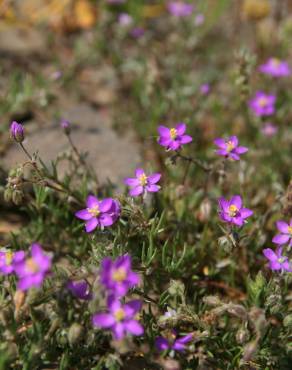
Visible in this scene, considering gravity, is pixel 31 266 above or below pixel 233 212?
below

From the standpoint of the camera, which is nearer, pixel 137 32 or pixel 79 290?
pixel 79 290

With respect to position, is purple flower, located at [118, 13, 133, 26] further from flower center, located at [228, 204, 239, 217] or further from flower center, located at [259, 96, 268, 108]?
flower center, located at [228, 204, 239, 217]

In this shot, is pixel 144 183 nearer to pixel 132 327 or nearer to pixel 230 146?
pixel 230 146

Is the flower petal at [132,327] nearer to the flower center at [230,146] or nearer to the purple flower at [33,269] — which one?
the purple flower at [33,269]

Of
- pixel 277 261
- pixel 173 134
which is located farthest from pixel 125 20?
pixel 277 261

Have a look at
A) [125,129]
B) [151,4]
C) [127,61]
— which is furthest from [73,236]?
[151,4]

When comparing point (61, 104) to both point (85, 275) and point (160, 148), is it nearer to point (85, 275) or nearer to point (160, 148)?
point (160, 148)
